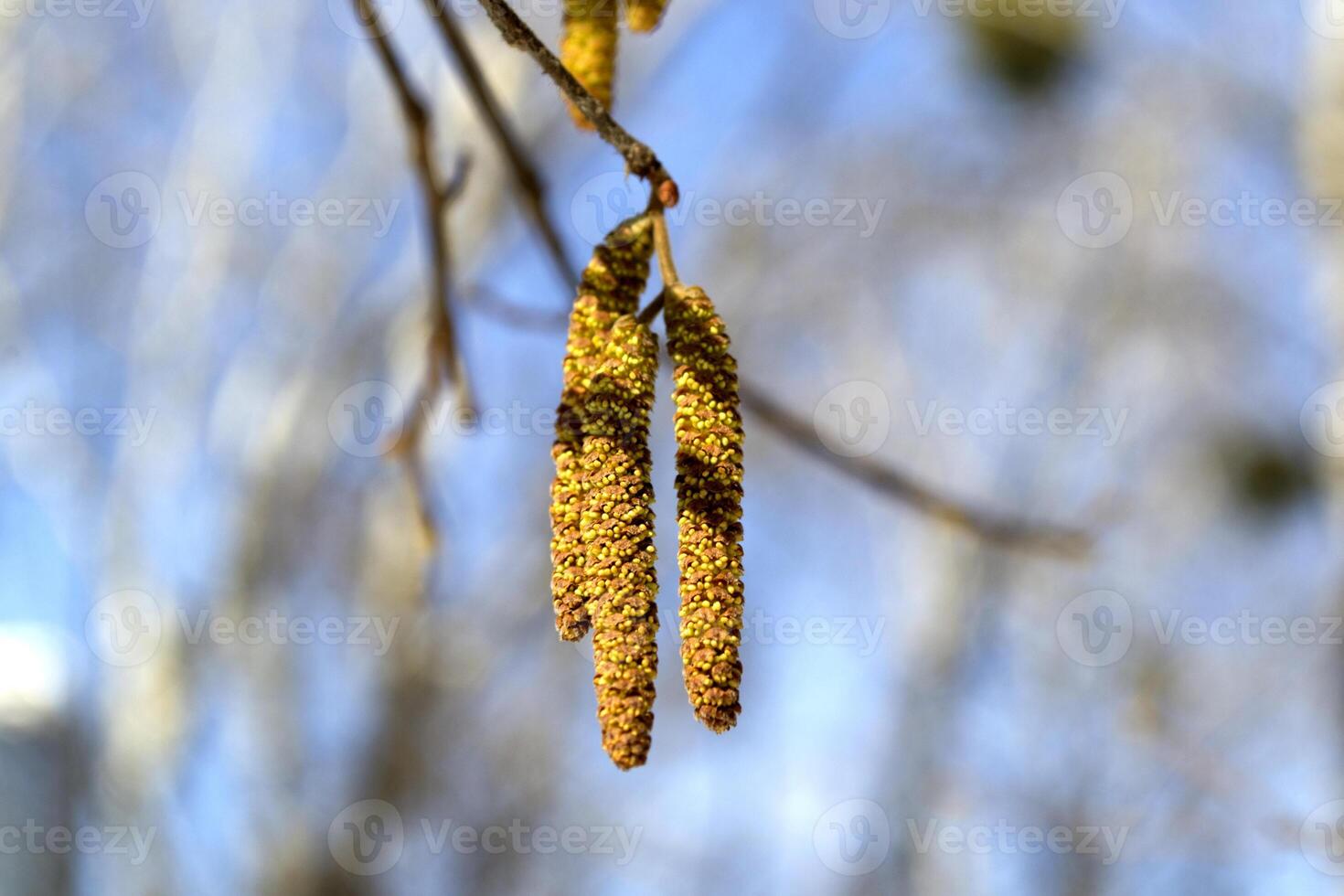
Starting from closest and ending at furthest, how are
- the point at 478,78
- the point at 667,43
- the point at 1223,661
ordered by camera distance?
the point at 478,78, the point at 667,43, the point at 1223,661

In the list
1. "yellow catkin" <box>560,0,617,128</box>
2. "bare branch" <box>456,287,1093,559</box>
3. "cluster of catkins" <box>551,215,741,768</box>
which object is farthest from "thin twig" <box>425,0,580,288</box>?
"cluster of catkins" <box>551,215,741,768</box>

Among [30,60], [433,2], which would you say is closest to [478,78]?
[433,2]

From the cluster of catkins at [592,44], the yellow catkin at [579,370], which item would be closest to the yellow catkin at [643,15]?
the cluster of catkins at [592,44]

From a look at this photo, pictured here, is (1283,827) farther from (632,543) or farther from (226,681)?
(226,681)

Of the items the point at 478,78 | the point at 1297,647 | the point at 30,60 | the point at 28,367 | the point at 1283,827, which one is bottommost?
the point at 28,367

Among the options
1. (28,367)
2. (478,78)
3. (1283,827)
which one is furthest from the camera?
(28,367)

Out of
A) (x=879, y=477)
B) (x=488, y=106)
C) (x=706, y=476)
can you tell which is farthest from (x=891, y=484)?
(x=488, y=106)

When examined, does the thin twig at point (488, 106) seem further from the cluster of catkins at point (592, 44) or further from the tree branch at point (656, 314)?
the cluster of catkins at point (592, 44)
